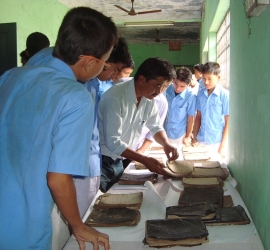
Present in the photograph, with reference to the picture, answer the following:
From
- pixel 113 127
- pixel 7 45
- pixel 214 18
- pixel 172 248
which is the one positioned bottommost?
pixel 172 248

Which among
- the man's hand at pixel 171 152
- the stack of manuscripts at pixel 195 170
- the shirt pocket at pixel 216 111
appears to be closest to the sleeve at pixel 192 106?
the shirt pocket at pixel 216 111

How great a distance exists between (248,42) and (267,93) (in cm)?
50

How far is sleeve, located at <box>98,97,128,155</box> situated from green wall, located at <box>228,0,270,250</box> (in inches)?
27.8

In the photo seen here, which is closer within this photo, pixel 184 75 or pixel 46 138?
pixel 46 138

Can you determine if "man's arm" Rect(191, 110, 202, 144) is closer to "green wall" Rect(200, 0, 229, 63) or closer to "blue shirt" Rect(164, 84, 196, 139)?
"blue shirt" Rect(164, 84, 196, 139)

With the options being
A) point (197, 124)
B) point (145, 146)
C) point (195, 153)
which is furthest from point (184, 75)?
point (195, 153)

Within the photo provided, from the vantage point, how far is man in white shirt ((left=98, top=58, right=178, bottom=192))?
7.04ft

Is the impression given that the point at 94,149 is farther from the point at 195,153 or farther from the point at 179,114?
the point at 179,114

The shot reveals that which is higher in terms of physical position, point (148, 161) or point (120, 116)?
point (120, 116)

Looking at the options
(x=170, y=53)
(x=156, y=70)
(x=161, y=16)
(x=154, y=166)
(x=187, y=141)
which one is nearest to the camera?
(x=154, y=166)

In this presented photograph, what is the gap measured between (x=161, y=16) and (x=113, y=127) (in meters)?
7.13

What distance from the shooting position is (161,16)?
8.69m

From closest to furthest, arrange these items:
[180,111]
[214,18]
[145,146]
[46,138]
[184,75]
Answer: [46,138] < [145,146] < [184,75] < [180,111] < [214,18]

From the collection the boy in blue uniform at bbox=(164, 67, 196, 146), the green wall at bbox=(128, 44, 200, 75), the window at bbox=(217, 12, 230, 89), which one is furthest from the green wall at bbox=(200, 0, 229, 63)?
the green wall at bbox=(128, 44, 200, 75)
